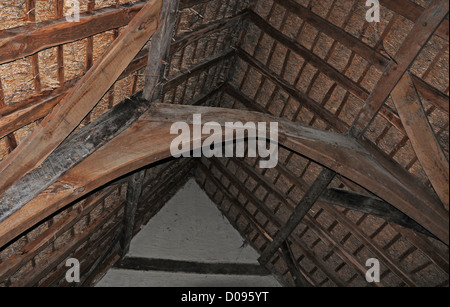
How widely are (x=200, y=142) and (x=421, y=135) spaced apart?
169cm

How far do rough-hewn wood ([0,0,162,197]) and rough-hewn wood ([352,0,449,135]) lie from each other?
1.80 metres

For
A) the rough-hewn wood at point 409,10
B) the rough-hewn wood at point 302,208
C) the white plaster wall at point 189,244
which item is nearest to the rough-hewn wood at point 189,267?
the white plaster wall at point 189,244

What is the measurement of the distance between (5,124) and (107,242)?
Answer: 10.7 ft

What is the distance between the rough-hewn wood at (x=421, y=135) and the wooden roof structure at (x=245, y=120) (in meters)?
0.01

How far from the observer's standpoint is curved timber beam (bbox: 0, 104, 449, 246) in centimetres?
228

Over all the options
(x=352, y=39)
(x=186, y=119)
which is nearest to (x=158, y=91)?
(x=186, y=119)

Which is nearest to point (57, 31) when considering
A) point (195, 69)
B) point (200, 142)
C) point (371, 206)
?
point (200, 142)

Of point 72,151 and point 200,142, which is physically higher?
point 200,142

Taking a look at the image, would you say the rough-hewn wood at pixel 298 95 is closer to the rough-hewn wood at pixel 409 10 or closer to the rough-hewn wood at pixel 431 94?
the rough-hewn wood at pixel 431 94

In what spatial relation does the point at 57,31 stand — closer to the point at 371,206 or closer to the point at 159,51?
the point at 159,51

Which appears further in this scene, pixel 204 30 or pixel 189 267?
pixel 189 267

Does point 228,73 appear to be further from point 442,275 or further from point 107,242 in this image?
point 442,275

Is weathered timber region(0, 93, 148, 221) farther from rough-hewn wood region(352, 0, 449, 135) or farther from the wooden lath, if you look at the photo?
the wooden lath

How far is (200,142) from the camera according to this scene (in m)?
2.92
